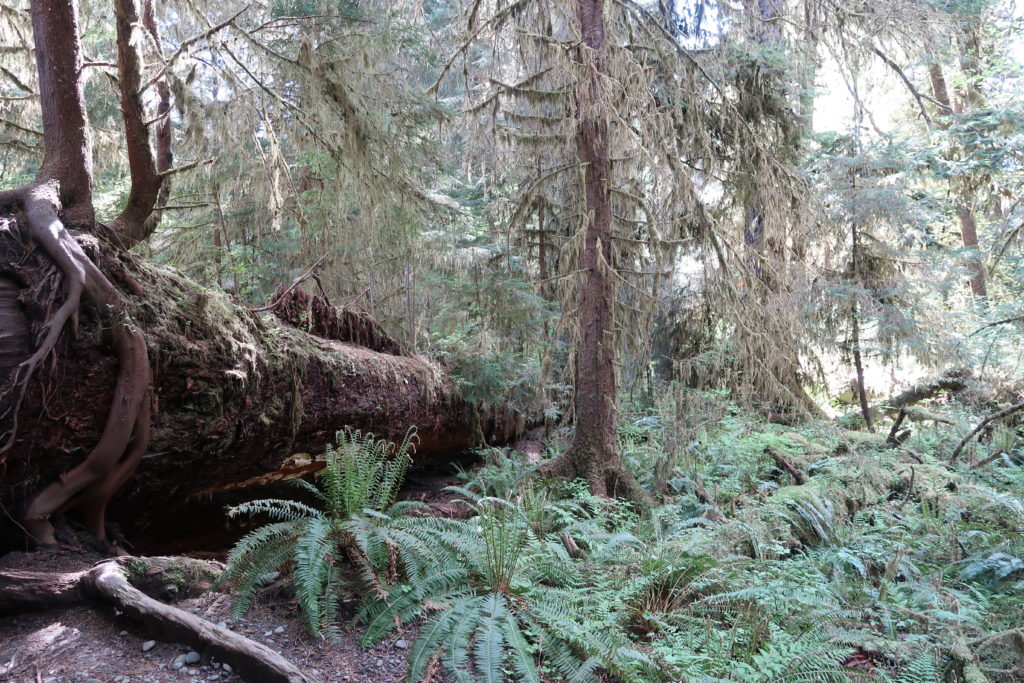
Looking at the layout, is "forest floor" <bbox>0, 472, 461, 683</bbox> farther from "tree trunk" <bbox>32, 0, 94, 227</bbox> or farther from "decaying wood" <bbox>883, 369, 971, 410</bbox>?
"decaying wood" <bbox>883, 369, 971, 410</bbox>

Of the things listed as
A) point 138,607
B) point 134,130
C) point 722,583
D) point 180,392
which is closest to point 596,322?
point 722,583

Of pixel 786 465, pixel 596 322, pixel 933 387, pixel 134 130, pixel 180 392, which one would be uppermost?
pixel 134 130

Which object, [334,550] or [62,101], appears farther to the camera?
[62,101]

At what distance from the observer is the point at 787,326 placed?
26.7ft

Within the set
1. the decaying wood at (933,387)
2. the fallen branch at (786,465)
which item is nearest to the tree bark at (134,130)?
the fallen branch at (786,465)

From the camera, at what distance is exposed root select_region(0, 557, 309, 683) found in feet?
9.33

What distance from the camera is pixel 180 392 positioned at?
4.37 m

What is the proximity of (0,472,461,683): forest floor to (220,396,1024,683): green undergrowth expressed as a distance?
183 mm

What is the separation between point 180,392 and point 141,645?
186 cm

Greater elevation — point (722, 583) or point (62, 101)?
point (62, 101)

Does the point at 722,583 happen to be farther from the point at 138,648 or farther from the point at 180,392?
the point at 180,392

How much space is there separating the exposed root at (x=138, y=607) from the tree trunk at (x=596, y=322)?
470 centimetres

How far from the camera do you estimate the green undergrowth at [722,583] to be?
3.36 meters

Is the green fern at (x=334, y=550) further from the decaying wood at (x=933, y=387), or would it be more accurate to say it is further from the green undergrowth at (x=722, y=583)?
the decaying wood at (x=933, y=387)
